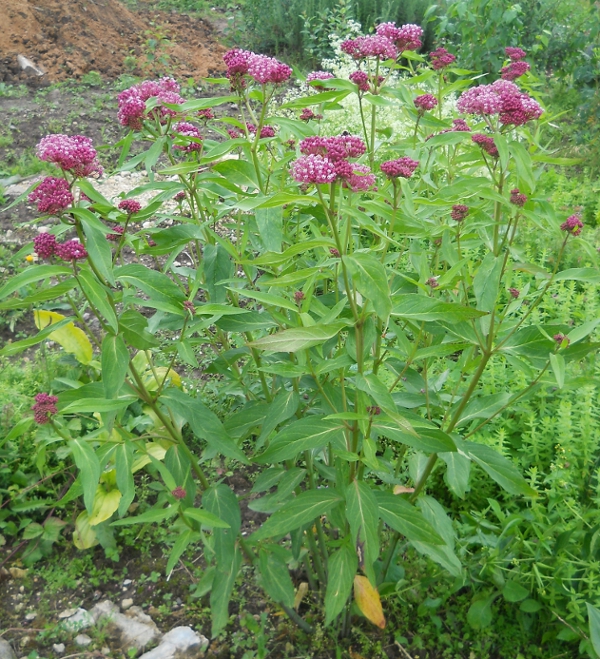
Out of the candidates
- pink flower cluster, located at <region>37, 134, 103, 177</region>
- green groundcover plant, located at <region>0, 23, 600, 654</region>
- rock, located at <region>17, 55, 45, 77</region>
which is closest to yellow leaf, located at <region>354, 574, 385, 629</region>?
green groundcover plant, located at <region>0, 23, 600, 654</region>

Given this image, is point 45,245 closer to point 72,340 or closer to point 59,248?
point 59,248

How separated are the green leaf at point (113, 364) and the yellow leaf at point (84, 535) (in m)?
1.49

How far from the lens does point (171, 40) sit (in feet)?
30.9

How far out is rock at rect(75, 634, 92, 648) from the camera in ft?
7.64

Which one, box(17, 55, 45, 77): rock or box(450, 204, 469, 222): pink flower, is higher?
box(450, 204, 469, 222): pink flower

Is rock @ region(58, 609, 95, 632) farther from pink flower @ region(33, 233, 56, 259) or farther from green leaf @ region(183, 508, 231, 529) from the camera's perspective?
pink flower @ region(33, 233, 56, 259)

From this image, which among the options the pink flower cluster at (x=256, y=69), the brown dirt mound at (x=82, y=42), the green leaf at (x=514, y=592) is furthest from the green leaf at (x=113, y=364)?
the brown dirt mound at (x=82, y=42)

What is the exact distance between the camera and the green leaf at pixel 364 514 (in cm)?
155

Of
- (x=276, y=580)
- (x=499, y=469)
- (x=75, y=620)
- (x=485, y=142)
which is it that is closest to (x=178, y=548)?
(x=276, y=580)

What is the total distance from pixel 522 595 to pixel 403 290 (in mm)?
1189

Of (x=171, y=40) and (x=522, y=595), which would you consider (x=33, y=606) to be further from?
(x=171, y=40)

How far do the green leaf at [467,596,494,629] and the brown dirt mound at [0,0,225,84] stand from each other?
8061 millimetres

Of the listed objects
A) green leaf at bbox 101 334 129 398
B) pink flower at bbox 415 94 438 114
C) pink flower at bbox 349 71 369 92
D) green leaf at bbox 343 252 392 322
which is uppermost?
pink flower at bbox 349 71 369 92

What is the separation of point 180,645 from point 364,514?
1.16m
